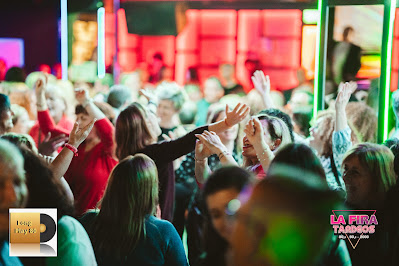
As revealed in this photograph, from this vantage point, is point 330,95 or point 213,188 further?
point 330,95

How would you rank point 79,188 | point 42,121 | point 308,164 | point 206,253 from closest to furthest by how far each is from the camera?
point 206,253 → point 308,164 → point 79,188 → point 42,121

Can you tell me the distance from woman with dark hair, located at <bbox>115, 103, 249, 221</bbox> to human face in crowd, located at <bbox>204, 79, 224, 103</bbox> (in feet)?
10.0

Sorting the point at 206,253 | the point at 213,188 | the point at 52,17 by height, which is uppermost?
the point at 52,17

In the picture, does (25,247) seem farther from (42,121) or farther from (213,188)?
(42,121)

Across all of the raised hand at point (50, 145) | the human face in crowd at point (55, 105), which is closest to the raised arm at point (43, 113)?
the raised hand at point (50, 145)

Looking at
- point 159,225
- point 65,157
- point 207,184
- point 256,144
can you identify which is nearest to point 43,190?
point 159,225

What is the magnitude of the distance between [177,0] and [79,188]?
6978 millimetres

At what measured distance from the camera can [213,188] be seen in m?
1.50

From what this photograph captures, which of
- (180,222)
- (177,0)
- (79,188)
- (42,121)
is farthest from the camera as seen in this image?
(177,0)

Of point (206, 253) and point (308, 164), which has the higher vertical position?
point (308, 164)

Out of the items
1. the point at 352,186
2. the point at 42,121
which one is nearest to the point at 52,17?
the point at 42,121

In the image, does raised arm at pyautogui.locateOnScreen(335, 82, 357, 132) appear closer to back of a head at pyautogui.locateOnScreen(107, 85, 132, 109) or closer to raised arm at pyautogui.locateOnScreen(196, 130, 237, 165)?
raised arm at pyautogui.locateOnScreen(196, 130, 237, 165)

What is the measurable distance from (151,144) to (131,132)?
0.14 m

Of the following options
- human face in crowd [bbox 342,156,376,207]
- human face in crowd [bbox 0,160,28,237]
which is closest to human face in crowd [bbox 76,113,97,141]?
human face in crowd [bbox 0,160,28,237]
